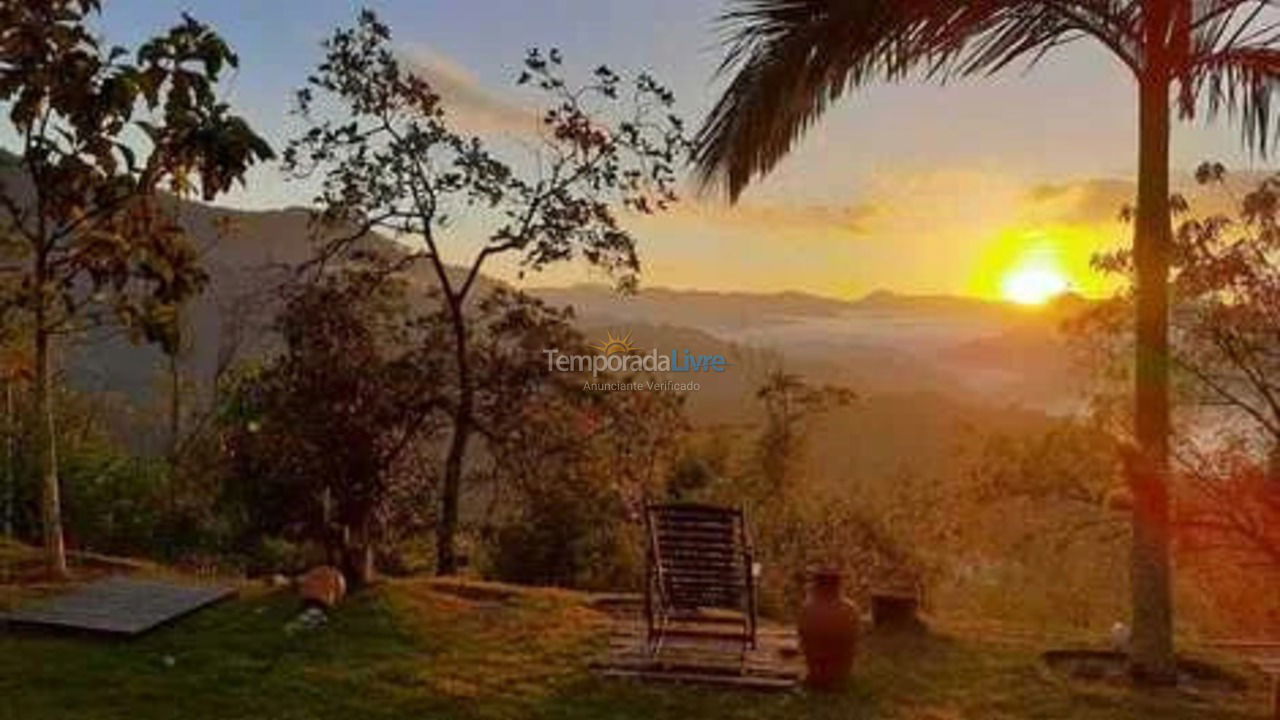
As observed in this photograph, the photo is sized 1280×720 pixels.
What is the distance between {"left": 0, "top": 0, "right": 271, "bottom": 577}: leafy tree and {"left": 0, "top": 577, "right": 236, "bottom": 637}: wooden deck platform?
0.70 meters

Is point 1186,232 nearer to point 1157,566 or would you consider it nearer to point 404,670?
point 1157,566

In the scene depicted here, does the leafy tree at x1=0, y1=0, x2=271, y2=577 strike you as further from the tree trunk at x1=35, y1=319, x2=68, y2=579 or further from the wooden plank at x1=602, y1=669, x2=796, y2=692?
the wooden plank at x1=602, y1=669, x2=796, y2=692

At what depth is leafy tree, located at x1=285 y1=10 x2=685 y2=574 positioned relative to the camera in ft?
42.9

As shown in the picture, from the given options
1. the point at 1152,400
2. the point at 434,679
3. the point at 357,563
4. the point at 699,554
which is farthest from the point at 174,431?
the point at 1152,400

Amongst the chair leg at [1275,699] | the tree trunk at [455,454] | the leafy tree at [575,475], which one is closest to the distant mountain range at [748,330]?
the tree trunk at [455,454]

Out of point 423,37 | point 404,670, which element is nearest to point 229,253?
point 423,37

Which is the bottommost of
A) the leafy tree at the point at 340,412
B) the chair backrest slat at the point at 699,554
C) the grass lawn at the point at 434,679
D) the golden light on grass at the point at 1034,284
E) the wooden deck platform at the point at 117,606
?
the grass lawn at the point at 434,679

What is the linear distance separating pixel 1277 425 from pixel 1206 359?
1.22 meters

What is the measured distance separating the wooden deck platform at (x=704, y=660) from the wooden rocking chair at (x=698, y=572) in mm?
61

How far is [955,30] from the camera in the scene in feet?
26.3

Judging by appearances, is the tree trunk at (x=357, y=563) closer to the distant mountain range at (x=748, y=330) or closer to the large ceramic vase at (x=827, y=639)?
the distant mountain range at (x=748, y=330)

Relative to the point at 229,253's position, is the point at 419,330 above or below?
below

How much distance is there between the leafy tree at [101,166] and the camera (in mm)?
8125

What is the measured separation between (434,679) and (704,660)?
5.66 ft
